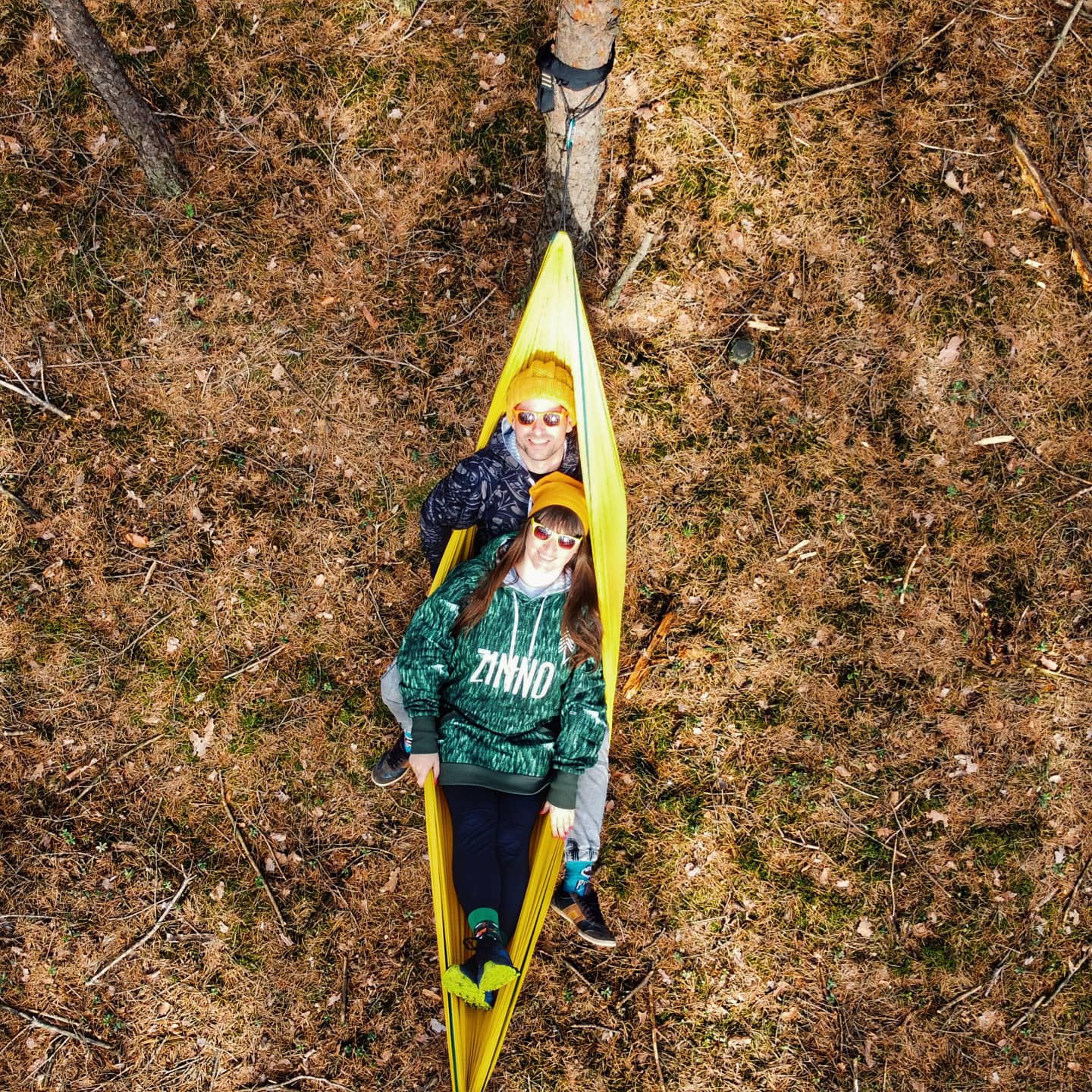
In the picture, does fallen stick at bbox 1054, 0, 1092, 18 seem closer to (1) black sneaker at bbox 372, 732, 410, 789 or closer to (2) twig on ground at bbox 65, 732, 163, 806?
(1) black sneaker at bbox 372, 732, 410, 789

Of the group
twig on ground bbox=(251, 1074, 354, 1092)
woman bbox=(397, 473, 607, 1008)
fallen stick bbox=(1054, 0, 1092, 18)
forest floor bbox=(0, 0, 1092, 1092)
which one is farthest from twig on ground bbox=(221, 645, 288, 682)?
fallen stick bbox=(1054, 0, 1092, 18)

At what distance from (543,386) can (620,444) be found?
0.93 meters

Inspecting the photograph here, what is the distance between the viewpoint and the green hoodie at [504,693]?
3.06 m

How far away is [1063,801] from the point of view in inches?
152

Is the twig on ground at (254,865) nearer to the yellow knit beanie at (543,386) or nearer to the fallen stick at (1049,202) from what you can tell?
the yellow knit beanie at (543,386)

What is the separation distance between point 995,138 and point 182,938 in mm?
5599

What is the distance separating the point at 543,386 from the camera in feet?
10.2

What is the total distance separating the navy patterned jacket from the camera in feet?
10.6


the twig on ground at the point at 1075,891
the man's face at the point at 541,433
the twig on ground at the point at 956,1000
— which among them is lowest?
the twig on ground at the point at 956,1000

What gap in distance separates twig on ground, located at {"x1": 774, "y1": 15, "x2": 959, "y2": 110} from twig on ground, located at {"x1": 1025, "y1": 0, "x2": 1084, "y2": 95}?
1.60ft

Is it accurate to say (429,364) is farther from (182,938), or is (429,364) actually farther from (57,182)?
(182,938)

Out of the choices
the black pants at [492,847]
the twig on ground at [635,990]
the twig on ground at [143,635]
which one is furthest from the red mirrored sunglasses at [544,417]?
the twig on ground at [635,990]

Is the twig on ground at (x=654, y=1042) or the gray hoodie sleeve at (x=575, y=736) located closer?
the gray hoodie sleeve at (x=575, y=736)

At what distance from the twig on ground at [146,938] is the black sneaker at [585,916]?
5.88 ft
